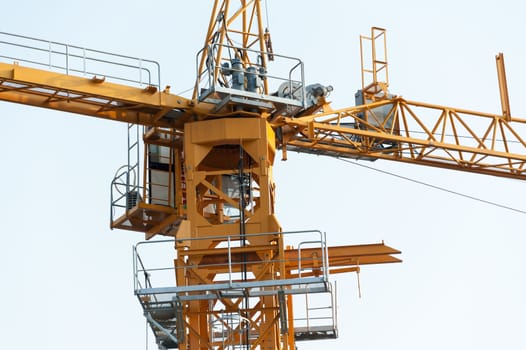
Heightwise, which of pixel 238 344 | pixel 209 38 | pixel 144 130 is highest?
pixel 209 38

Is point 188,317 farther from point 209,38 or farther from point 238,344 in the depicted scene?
point 209,38

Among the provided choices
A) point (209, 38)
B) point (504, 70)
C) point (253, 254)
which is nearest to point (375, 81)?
point (504, 70)

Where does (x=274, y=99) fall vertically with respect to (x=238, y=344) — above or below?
above

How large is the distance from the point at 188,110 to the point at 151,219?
4795 millimetres

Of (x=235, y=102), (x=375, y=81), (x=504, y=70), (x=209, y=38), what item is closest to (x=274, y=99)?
(x=235, y=102)

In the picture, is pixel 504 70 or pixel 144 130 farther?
pixel 504 70

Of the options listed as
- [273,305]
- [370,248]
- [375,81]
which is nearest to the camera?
[273,305]

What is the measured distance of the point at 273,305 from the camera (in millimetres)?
38562

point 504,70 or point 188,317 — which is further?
point 504,70

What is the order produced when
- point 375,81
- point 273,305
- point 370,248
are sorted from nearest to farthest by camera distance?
point 273,305 → point 370,248 → point 375,81

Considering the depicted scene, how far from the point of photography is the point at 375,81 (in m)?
49.7

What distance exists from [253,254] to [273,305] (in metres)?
1.60

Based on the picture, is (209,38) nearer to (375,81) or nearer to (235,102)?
(235,102)

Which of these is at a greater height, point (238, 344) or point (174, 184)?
point (174, 184)
